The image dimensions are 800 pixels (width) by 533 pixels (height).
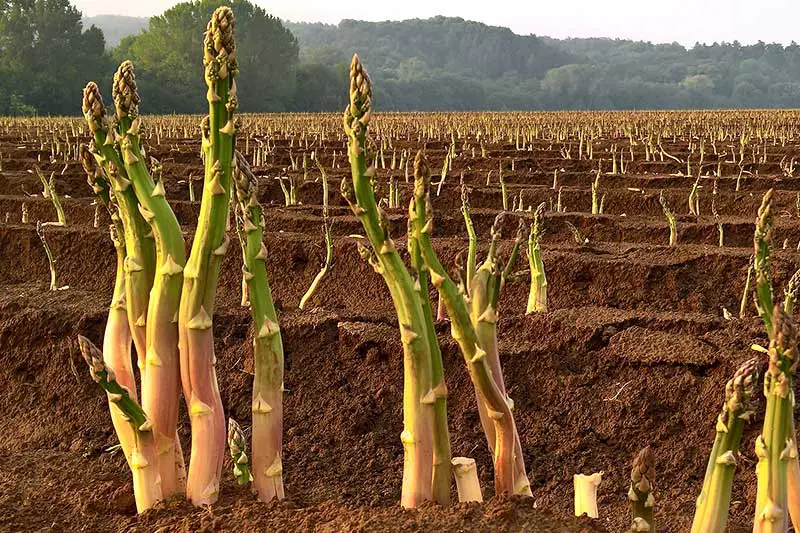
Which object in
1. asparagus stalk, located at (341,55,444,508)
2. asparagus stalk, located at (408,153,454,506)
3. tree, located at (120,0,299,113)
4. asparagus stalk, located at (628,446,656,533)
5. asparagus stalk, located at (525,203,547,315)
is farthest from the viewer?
tree, located at (120,0,299,113)

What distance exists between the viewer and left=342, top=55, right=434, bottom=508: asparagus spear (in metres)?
2.29

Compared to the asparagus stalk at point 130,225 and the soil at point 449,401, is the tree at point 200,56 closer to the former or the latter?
the soil at point 449,401

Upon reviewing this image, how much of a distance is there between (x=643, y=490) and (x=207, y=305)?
1.33m

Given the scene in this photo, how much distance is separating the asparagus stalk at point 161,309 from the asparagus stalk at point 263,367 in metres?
0.22

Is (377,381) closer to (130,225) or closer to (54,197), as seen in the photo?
(130,225)

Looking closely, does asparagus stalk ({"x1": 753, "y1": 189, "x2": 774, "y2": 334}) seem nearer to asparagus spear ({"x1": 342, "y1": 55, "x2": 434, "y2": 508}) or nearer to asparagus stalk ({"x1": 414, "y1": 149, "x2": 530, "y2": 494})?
asparagus stalk ({"x1": 414, "y1": 149, "x2": 530, "y2": 494})

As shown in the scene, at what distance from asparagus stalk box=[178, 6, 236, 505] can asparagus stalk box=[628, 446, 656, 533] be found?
3.97ft

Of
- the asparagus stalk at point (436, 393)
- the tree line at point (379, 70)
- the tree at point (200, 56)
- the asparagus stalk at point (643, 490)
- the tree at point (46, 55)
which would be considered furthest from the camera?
the tree at point (200, 56)

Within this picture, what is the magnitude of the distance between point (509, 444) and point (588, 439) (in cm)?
113

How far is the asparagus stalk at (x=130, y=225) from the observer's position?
2.62 m

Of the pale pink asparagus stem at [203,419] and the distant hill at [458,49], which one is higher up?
the distant hill at [458,49]

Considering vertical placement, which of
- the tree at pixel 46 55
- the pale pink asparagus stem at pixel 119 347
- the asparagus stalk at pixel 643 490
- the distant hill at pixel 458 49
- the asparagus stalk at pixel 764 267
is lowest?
the asparagus stalk at pixel 643 490

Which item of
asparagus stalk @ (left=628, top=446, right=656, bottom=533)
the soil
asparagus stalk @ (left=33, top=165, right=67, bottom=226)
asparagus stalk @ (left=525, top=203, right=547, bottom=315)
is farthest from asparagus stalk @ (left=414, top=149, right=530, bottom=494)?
asparagus stalk @ (left=33, top=165, right=67, bottom=226)

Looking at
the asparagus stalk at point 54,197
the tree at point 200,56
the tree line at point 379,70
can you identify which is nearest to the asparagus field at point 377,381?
the asparagus stalk at point 54,197
